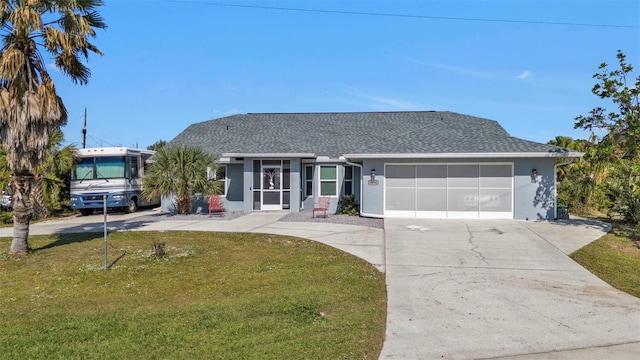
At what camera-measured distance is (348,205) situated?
1717cm

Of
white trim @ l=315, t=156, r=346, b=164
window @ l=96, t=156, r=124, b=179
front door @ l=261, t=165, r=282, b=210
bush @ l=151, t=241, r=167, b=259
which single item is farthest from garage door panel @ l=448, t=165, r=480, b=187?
window @ l=96, t=156, r=124, b=179

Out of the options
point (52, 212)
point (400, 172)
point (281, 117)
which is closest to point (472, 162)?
point (400, 172)

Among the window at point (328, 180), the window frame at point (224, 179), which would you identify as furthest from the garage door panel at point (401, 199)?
the window frame at point (224, 179)

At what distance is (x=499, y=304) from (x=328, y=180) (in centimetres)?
1278

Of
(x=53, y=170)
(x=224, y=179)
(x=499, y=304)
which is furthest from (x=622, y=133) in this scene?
(x=53, y=170)

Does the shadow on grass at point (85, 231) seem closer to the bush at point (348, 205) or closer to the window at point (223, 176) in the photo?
the window at point (223, 176)

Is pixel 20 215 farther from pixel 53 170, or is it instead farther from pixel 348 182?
pixel 348 182

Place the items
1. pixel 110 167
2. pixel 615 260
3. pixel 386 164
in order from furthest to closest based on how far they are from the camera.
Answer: pixel 110 167, pixel 386 164, pixel 615 260

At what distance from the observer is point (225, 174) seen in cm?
Answer: 1872

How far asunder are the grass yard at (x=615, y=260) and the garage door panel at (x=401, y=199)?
20.4 ft

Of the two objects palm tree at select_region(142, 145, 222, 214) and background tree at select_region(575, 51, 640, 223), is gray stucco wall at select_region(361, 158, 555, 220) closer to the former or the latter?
background tree at select_region(575, 51, 640, 223)

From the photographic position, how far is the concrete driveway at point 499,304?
4.38 m

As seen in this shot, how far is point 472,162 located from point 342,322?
1171 centimetres

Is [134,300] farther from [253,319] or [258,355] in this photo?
[258,355]
